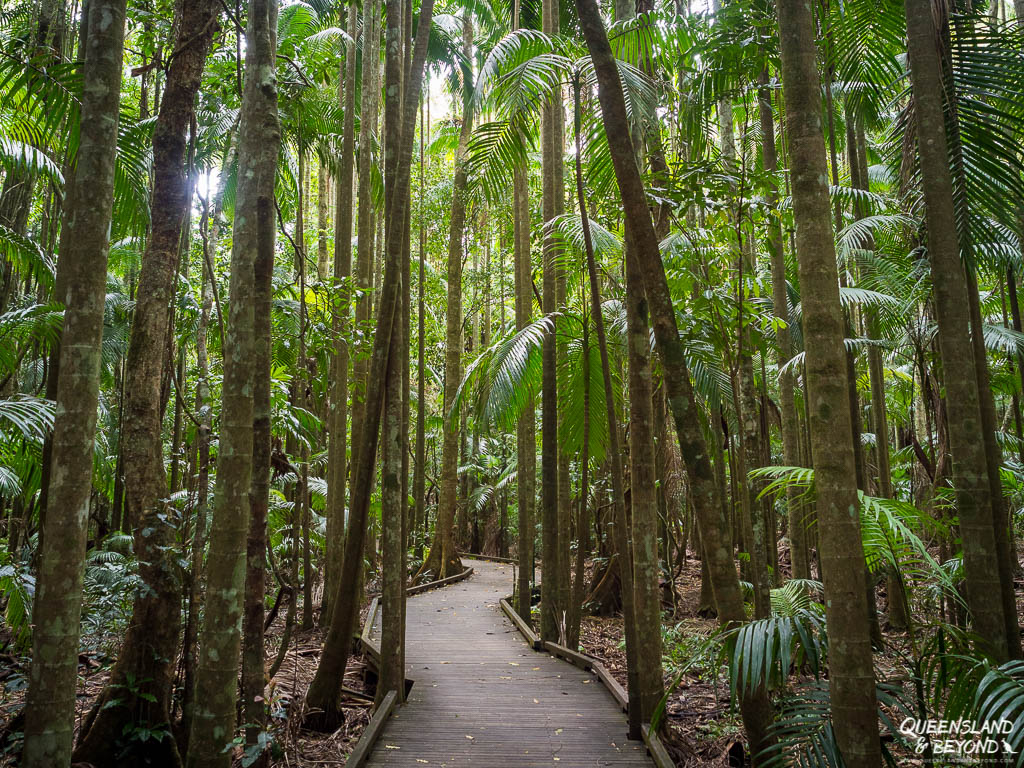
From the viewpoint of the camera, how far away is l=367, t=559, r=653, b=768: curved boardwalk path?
476cm

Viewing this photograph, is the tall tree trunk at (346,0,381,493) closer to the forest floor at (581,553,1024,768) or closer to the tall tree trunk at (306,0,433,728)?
the tall tree trunk at (306,0,433,728)

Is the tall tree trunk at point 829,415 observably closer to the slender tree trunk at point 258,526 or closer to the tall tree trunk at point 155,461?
the slender tree trunk at point 258,526

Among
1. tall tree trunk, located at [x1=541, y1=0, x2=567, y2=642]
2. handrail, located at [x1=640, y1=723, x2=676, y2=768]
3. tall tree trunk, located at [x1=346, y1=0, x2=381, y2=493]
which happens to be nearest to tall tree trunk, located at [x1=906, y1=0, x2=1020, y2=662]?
handrail, located at [x1=640, y1=723, x2=676, y2=768]

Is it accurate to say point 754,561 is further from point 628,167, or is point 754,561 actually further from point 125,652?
point 125,652

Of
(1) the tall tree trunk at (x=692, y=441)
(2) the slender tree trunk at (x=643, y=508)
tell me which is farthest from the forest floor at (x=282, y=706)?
(1) the tall tree trunk at (x=692, y=441)

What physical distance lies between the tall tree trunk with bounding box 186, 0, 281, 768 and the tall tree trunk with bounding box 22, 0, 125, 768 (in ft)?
2.10

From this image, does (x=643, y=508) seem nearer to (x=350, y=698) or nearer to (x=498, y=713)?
(x=498, y=713)

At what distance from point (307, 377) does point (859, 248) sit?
24.4ft

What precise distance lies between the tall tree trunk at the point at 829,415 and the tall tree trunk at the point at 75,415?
125 inches

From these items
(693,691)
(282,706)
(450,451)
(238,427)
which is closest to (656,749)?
(282,706)

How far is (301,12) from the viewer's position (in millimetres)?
11969

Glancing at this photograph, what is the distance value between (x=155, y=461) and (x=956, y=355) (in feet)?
17.1

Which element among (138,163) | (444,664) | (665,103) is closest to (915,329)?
(665,103)

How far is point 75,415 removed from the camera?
2840mm
